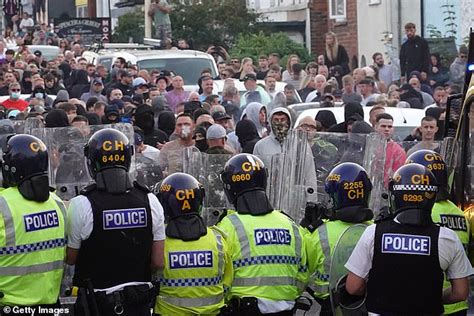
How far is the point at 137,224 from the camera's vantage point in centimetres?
930

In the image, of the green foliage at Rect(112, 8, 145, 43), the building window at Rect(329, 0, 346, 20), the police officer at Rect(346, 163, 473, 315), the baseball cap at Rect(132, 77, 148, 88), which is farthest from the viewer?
the green foliage at Rect(112, 8, 145, 43)

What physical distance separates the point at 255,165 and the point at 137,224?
34.7 inches

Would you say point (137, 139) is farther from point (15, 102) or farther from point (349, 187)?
point (15, 102)

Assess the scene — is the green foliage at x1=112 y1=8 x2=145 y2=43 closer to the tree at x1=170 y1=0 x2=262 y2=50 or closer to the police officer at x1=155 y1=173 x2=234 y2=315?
the tree at x1=170 y1=0 x2=262 y2=50

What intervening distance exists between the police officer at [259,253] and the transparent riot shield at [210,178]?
8.17ft

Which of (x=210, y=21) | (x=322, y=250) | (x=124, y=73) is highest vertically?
(x=210, y=21)

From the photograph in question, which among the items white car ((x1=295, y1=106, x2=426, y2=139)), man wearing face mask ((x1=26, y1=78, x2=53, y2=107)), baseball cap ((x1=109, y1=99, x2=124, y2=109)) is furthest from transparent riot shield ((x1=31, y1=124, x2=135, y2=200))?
man wearing face mask ((x1=26, y1=78, x2=53, y2=107))

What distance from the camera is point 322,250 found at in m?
9.47

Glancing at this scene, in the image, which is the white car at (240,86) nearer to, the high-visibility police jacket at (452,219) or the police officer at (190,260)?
the high-visibility police jacket at (452,219)

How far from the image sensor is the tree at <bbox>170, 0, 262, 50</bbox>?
1380 inches

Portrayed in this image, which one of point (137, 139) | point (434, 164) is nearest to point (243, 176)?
point (434, 164)

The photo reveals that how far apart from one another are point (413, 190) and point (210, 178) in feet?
13.8

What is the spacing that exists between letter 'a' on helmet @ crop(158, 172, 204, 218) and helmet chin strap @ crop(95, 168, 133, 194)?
0.81 feet

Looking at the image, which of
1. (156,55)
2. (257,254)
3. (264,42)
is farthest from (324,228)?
(264,42)
